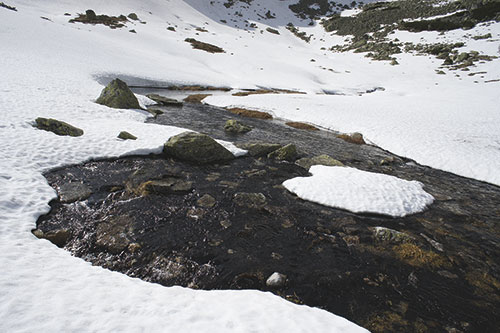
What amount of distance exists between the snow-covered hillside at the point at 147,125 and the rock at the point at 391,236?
11.9ft

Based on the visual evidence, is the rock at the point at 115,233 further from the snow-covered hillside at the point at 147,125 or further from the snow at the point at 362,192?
the snow at the point at 362,192

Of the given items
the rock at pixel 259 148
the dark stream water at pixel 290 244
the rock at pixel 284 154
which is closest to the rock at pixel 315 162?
the rock at pixel 284 154

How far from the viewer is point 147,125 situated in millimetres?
14438

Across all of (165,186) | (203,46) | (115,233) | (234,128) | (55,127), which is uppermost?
(203,46)

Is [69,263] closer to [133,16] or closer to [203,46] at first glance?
[203,46]

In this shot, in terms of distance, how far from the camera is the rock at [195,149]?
11086mm

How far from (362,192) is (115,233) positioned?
8.54 metres

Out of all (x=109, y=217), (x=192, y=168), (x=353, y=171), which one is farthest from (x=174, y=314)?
(x=353, y=171)

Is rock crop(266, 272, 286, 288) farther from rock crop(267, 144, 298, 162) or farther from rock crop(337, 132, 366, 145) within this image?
rock crop(337, 132, 366, 145)

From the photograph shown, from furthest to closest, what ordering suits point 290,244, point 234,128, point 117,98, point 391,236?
1. point 117,98
2. point 234,128
3. point 391,236
4. point 290,244

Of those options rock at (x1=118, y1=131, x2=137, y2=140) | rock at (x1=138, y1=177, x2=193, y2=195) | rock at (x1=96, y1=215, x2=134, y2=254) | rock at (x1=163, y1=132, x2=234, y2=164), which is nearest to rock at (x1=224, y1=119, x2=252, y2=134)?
rock at (x1=163, y1=132, x2=234, y2=164)

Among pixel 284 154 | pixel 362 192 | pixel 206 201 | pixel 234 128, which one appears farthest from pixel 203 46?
pixel 362 192

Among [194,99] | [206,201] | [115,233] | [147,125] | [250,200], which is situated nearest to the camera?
[115,233]

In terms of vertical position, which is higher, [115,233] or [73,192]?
[115,233]
